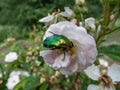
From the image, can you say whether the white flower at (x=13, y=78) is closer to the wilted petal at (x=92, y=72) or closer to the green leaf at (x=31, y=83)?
the green leaf at (x=31, y=83)

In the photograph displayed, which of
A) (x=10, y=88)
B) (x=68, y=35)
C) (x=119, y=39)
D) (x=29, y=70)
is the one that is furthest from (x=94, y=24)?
(x=119, y=39)

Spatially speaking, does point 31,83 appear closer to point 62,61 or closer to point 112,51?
point 112,51

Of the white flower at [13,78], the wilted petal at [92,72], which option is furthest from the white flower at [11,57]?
the wilted petal at [92,72]

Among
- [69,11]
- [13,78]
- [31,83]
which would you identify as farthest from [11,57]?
[69,11]

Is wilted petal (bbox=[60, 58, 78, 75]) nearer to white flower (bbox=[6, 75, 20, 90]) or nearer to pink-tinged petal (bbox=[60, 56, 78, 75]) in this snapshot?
pink-tinged petal (bbox=[60, 56, 78, 75])

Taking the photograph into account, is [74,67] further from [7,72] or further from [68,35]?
[7,72]
